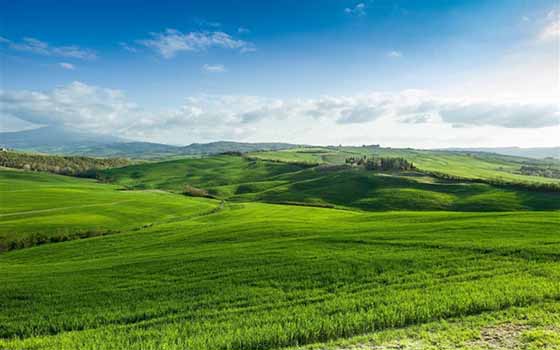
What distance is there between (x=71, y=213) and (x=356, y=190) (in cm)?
7860

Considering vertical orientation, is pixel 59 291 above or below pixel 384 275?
below

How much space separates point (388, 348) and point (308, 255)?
642 inches

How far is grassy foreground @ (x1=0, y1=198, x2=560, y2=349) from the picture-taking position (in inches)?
666

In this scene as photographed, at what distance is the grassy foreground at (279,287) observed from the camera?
1691cm

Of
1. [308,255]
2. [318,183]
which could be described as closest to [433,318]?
[308,255]

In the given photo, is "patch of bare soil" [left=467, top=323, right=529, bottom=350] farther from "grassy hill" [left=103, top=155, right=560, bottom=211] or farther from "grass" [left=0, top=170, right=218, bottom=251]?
"grassy hill" [left=103, top=155, right=560, bottom=211]

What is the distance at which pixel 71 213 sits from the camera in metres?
71.3

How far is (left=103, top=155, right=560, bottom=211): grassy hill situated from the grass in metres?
27.7

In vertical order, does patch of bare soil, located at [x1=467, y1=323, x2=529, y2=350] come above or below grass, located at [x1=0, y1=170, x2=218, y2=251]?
above

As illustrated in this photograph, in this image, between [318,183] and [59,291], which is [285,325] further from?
[318,183]

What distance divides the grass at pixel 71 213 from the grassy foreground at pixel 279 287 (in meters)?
14.9

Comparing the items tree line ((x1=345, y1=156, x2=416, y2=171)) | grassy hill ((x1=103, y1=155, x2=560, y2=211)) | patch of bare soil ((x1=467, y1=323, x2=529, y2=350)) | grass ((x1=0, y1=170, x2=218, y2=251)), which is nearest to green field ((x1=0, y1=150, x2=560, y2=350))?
patch of bare soil ((x1=467, y1=323, x2=529, y2=350))

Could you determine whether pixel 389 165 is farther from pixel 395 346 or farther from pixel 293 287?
pixel 395 346

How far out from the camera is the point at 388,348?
1409 centimetres
